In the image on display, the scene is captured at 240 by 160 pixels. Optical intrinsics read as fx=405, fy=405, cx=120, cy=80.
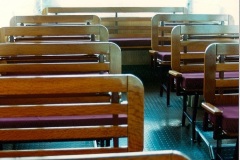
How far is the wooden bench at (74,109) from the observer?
1711mm

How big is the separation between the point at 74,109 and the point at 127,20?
4.65 meters

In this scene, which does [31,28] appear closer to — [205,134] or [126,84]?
[205,134]

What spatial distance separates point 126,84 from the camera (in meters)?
→ 1.73

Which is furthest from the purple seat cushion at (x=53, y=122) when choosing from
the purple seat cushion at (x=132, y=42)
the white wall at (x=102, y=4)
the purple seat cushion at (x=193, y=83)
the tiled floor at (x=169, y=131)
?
the purple seat cushion at (x=132, y=42)

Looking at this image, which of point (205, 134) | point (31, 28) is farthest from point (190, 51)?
point (31, 28)

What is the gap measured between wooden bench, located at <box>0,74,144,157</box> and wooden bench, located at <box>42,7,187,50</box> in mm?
4034

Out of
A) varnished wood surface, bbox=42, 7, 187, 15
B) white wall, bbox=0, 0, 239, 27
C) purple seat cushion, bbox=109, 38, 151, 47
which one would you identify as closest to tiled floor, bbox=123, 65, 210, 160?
purple seat cushion, bbox=109, 38, 151, 47

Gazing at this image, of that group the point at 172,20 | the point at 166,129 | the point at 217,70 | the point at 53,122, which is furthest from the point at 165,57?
the point at 53,122

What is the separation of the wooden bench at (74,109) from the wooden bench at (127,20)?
403cm

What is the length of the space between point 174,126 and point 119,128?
2038mm

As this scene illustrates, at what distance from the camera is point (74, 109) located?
1799 mm

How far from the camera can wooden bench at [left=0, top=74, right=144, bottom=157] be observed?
5.61 feet

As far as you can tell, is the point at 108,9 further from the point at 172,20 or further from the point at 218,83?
the point at 218,83

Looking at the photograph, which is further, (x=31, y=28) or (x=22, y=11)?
(x=22, y=11)
